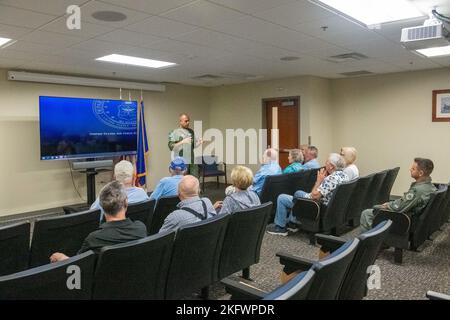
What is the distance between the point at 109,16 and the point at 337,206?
119 inches

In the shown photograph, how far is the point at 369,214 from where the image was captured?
3.83m

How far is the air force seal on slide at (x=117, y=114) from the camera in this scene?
6418mm

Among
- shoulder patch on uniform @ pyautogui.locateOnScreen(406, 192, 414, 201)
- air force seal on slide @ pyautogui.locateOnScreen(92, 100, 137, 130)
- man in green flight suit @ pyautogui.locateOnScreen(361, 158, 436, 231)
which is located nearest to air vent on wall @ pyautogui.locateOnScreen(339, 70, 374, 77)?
man in green flight suit @ pyautogui.locateOnScreen(361, 158, 436, 231)

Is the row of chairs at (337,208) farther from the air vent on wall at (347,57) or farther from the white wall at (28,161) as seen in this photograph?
the white wall at (28,161)

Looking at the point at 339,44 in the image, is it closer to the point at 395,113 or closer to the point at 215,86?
the point at 395,113

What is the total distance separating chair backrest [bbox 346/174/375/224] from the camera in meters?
4.32

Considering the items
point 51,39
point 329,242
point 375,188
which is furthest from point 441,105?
point 51,39

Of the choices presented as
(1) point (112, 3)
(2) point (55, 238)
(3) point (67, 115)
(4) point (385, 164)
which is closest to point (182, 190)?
(2) point (55, 238)

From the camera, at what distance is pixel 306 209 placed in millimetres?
4121

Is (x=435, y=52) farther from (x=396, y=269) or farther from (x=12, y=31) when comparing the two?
(x=12, y=31)

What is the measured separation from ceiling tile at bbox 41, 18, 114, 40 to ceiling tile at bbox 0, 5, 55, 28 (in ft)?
0.30

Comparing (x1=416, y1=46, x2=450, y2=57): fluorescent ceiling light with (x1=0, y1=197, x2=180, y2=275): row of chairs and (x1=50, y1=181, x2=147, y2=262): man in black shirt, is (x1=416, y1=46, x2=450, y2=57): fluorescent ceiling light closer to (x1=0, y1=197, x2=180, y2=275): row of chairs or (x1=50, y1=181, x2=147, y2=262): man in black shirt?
(x1=0, y1=197, x2=180, y2=275): row of chairs

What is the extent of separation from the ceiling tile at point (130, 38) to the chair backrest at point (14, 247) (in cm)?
234
